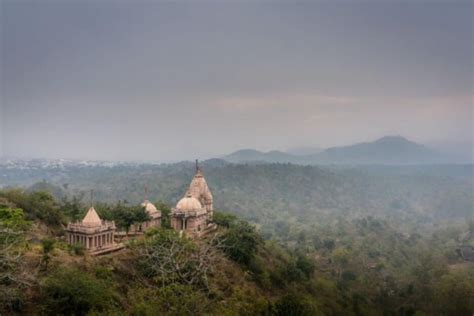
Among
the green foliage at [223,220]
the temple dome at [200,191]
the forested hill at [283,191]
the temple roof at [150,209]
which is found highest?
the temple dome at [200,191]

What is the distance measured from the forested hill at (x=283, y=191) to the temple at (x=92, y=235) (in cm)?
6832

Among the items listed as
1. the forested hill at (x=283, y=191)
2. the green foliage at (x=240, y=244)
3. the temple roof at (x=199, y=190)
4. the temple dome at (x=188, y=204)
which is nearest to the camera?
the green foliage at (x=240, y=244)

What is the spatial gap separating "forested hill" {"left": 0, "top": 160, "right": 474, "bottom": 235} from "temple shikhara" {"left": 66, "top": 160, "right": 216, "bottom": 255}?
60.2 meters

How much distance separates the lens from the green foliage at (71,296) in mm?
17453

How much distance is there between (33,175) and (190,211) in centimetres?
13526

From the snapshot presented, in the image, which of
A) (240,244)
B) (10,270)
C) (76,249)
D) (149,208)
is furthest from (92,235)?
(240,244)

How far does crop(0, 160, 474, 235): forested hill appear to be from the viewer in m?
105

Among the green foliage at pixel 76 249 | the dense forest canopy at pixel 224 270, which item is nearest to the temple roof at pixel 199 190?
the dense forest canopy at pixel 224 270

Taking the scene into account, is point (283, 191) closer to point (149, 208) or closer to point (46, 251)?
point (149, 208)

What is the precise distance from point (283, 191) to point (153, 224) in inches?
3934

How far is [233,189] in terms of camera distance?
122 m

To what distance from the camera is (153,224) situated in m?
31.3

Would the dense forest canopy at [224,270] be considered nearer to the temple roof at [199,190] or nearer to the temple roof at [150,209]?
the temple roof at [150,209]

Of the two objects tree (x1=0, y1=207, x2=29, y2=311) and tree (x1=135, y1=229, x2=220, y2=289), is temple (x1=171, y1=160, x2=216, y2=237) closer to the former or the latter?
tree (x1=135, y1=229, x2=220, y2=289)
